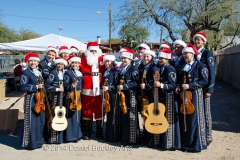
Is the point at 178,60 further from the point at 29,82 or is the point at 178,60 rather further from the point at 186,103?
the point at 29,82

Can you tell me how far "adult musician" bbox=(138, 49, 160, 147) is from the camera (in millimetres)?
4848

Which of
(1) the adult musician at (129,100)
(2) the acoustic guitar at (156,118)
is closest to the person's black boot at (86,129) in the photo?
(1) the adult musician at (129,100)

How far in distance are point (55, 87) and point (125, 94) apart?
4.36 ft

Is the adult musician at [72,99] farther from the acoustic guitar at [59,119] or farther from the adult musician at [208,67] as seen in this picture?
the adult musician at [208,67]

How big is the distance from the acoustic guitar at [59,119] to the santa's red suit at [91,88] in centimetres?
49

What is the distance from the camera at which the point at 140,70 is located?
518 centimetres

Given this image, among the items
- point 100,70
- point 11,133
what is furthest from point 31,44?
point 100,70

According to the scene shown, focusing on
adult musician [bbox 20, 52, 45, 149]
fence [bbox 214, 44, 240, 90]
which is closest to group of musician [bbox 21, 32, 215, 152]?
adult musician [bbox 20, 52, 45, 149]

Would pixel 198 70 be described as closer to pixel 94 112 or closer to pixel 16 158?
pixel 94 112

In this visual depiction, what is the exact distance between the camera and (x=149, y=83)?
16.0 feet

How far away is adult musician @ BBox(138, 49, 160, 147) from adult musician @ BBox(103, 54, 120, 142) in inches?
21.6

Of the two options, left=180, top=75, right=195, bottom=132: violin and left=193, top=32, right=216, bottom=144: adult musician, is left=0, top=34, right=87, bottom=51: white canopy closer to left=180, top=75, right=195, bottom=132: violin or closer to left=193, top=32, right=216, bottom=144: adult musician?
left=193, top=32, right=216, bottom=144: adult musician

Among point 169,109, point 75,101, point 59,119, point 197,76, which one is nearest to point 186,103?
point 169,109

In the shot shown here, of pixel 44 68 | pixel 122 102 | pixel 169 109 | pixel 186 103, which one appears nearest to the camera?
pixel 186 103
